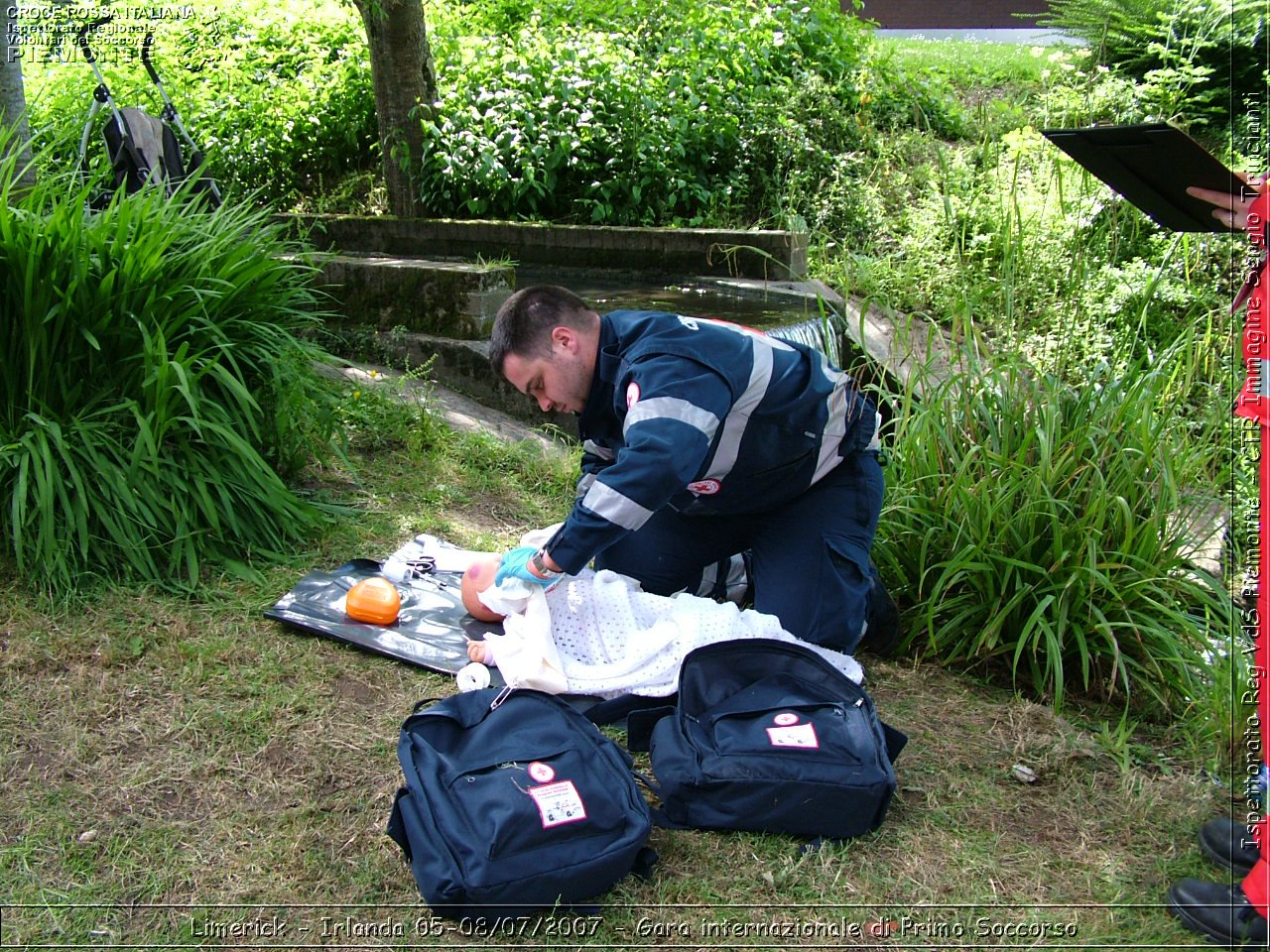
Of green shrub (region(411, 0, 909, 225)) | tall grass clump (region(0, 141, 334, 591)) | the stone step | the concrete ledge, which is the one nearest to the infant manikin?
tall grass clump (region(0, 141, 334, 591))

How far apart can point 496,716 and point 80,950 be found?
0.95 metres

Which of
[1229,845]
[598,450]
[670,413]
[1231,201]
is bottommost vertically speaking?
[1229,845]

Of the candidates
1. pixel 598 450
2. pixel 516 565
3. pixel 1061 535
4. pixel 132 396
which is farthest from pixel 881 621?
pixel 132 396

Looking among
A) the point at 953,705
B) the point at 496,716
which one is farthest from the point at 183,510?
the point at 953,705

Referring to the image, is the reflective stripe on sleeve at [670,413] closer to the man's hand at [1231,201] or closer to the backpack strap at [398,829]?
the backpack strap at [398,829]

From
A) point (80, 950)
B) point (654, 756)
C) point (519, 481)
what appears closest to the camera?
point (80, 950)

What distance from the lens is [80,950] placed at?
2.14 meters

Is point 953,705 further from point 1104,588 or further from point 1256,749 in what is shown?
point 1256,749

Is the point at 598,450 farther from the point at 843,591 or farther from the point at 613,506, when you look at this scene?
the point at 843,591

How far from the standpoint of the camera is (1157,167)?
2.01m

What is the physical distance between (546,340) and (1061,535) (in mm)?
1624

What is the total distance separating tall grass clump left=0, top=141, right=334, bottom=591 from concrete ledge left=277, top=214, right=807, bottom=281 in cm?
384

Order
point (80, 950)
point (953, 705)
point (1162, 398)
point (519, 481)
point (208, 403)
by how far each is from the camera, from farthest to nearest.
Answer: point (519, 481)
point (208, 403)
point (1162, 398)
point (953, 705)
point (80, 950)

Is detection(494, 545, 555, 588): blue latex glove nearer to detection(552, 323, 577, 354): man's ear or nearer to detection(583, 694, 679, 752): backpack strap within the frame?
detection(583, 694, 679, 752): backpack strap
